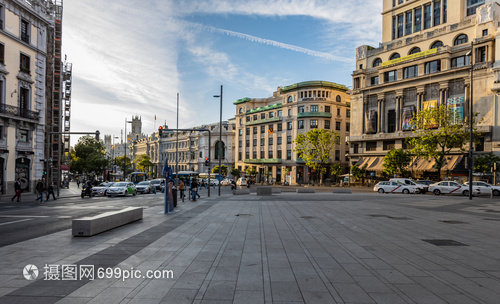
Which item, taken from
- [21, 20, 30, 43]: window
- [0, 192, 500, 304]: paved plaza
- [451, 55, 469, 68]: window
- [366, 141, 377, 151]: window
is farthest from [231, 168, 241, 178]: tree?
[0, 192, 500, 304]: paved plaza

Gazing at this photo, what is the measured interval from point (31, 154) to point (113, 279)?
1351 inches

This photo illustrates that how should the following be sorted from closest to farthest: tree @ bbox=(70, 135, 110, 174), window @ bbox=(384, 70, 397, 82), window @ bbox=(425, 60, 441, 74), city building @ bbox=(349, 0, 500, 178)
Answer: city building @ bbox=(349, 0, 500, 178) → window @ bbox=(425, 60, 441, 74) → window @ bbox=(384, 70, 397, 82) → tree @ bbox=(70, 135, 110, 174)

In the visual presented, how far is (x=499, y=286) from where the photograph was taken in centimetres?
564

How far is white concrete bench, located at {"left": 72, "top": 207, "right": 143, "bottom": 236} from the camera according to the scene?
9.75 m

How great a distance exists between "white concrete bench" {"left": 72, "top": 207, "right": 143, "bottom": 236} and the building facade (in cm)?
2515

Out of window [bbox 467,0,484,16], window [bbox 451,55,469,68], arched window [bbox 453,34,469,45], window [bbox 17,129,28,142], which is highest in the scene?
window [bbox 467,0,484,16]

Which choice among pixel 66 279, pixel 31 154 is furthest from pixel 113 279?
pixel 31 154

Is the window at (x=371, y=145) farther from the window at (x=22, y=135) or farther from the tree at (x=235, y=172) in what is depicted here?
the window at (x=22, y=135)

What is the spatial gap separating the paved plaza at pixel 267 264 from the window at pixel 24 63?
29701 mm

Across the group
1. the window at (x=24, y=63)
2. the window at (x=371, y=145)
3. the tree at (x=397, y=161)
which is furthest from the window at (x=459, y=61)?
the window at (x=24, y=63)

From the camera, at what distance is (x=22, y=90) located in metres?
32.8

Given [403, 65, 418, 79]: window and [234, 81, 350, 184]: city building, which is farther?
[234, 81, 350, 184]: city building

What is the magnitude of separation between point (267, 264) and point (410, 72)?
179ft

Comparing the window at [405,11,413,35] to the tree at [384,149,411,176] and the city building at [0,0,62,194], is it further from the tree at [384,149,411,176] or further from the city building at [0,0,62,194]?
the city building at [0,0,62,194]
